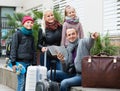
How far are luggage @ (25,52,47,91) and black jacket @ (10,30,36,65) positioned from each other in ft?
1.26

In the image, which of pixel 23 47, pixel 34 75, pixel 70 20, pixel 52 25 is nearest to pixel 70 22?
pixel 70 20

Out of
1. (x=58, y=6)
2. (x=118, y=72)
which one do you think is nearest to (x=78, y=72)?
(x=118, y=72)

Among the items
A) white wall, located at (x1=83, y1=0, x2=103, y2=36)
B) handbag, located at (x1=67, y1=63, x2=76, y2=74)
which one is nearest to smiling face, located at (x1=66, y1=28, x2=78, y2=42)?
handbag, located at (x1=67, y1=63, x2=76, y2=74)

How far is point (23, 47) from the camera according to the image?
6562mm

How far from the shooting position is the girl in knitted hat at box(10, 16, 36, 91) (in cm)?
650

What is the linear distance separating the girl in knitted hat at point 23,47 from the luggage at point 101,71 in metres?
1.21

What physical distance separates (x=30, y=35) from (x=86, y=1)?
480cm

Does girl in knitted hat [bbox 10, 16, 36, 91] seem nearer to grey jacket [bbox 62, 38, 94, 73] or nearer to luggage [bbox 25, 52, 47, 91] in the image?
luggage [bbox 25, 52, 47, 91]

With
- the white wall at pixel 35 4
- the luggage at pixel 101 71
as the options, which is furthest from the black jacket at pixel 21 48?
the white wall at pixel 35 4

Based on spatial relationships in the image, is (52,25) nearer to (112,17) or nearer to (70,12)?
(70,12)

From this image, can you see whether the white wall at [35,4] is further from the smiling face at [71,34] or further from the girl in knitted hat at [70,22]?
the smiling face at [71,34]

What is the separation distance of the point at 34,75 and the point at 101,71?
113 centimetres

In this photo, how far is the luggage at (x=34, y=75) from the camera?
6.24 metres

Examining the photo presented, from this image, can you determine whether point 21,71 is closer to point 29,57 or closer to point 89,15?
point 29,57
